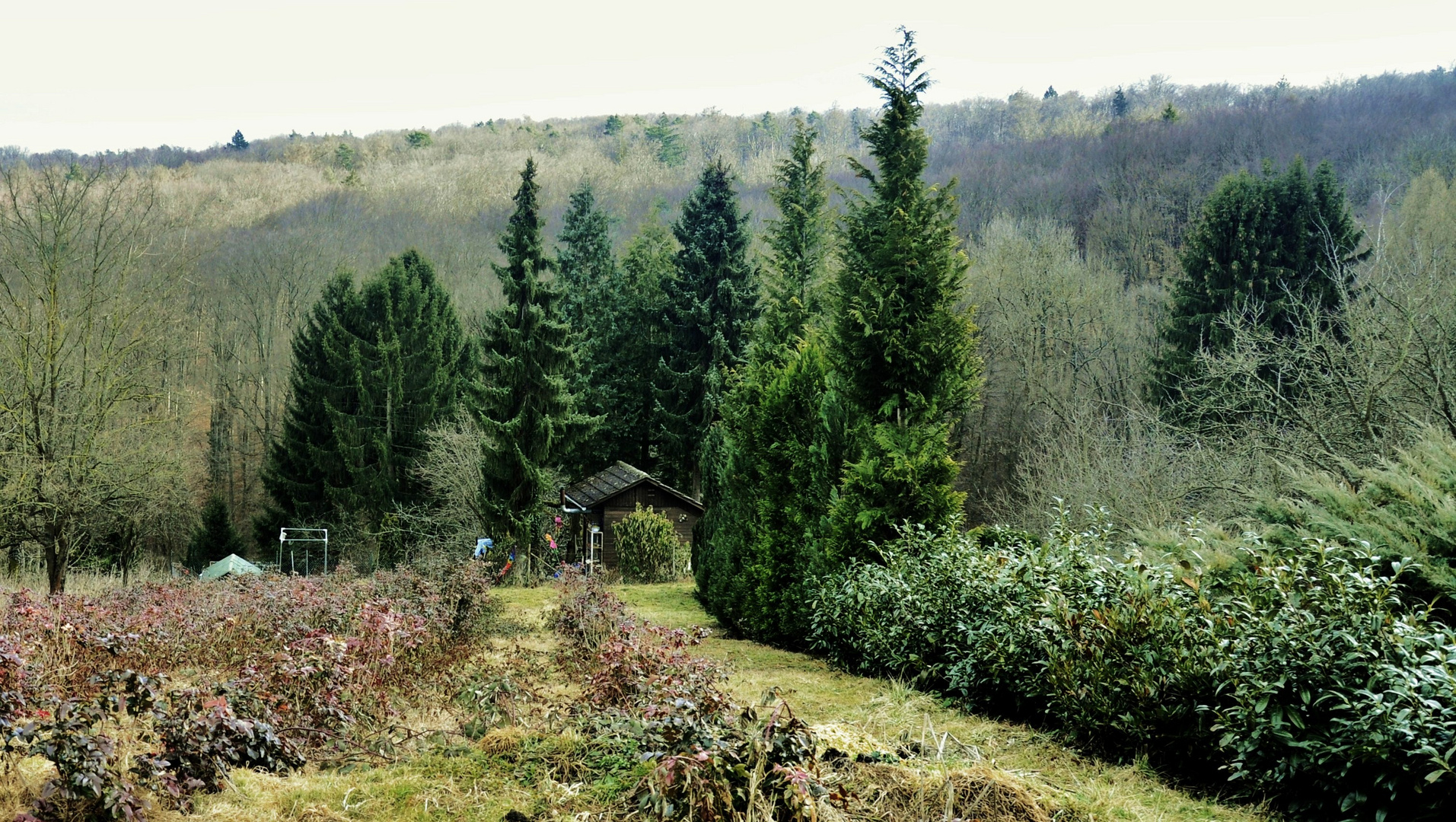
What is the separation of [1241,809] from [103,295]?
63.8 ft

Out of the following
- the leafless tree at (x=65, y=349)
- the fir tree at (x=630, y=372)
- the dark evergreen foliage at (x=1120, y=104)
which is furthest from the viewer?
the dark evergreen foliage at (x=1120, y=104)

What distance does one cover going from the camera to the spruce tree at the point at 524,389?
2580 cm

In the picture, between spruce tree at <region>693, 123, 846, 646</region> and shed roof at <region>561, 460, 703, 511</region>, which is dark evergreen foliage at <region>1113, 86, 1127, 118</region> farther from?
spruce tree at <region>693, 123, 846, 646</region>

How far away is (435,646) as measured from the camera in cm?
815

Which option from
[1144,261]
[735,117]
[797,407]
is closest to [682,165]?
[735,117]

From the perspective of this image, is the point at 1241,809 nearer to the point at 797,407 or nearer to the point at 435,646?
the point at 435,646

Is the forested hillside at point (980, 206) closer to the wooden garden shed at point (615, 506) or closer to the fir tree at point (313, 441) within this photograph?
the fir tree at point (313, 441)

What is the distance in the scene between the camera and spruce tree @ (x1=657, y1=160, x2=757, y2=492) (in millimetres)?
30953

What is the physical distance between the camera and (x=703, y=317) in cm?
3103

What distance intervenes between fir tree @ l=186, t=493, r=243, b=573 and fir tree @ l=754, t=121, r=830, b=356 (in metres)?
18.6

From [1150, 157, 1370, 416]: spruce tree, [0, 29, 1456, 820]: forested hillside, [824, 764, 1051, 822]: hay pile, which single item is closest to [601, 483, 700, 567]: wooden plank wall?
[0, 29, 1456, 820]: forested hillside

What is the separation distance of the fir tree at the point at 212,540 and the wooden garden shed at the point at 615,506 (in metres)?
11.5

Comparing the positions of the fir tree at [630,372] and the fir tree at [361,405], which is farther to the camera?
the fir tree at [361,405]

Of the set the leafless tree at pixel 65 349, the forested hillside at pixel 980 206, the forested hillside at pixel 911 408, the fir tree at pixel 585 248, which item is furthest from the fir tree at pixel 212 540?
the fir tree at pixel 585 248
